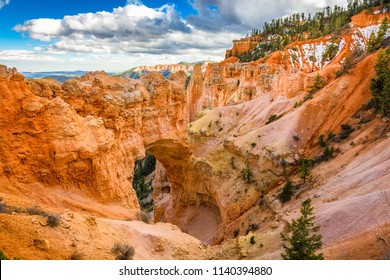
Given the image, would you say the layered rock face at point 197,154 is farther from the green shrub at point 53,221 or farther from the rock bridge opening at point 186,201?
the green shrub at point 53,221

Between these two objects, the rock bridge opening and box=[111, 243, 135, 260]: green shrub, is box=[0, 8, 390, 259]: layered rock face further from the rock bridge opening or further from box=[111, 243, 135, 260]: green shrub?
box=[111, 243, 135, 260]: green shrub

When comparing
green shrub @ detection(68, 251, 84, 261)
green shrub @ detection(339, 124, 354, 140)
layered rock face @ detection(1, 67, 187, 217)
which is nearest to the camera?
green shrub @ detection(68, 251, 84, 261)

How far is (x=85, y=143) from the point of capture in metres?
17.6

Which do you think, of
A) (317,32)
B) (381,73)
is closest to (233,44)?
(317,32)

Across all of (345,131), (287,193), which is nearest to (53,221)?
(287,193)

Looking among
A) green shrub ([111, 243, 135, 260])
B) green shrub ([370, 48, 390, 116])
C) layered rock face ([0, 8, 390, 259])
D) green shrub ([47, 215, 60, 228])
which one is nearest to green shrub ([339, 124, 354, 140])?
layered rock face ([0, 8, 390, 259])

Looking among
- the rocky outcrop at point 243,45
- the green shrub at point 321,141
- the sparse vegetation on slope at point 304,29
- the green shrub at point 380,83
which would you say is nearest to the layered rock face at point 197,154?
the green shrub at point 321,141

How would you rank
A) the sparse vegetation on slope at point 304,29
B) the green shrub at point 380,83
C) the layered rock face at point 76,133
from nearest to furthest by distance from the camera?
the layered rock face at point 76,133 → the green shrub at point 380,83 → the sparse vegetation on slope at point 304,29

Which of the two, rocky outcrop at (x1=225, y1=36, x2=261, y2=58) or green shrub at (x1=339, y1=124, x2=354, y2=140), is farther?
rocky outcrop at (x1=225, y1=36, x2=261, y2=58)

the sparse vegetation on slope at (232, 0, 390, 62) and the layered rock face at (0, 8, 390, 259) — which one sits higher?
the sparse vegetation on slope at (232, 0, 390, 62)

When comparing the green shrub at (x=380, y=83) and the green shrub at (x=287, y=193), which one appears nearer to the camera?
the green shrub at (x=287, y=193)

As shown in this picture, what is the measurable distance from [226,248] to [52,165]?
10886 mm

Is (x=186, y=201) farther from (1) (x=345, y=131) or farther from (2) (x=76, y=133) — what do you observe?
(2) (x=76, y=133)

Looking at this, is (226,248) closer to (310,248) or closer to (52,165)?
(310,248)
